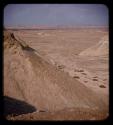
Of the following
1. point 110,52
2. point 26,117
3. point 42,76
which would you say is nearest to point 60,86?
point 42,76

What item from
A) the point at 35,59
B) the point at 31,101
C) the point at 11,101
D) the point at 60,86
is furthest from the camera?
the point at 35,59

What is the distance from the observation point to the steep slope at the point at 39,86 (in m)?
7.47

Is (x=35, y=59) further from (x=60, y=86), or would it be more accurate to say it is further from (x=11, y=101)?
(x=11, y=101)

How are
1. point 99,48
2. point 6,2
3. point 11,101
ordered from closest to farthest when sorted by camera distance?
point 6,2 → point 11,101 → point 99,48

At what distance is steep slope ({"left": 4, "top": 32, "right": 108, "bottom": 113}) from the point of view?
24.5 feet

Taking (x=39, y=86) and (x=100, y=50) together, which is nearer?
(x=39, y=86)

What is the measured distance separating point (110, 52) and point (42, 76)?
438 centimetres

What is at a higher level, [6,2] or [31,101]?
[6,2]

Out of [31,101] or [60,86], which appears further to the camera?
[60,86]

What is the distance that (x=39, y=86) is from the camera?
8.09 m

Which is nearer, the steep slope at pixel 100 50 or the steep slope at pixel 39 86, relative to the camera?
the steep slope at pixel 39 86

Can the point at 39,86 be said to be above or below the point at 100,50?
above

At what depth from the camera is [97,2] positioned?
403 centimetres

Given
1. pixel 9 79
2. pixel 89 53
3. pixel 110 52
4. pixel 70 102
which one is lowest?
pixel 89 53
